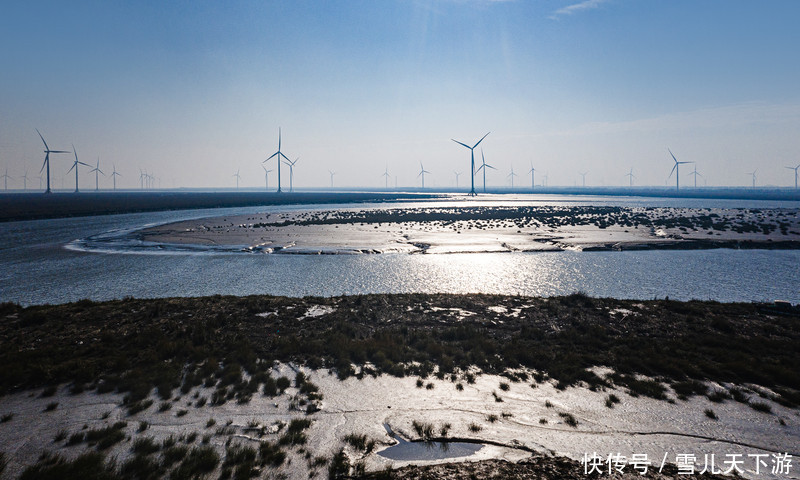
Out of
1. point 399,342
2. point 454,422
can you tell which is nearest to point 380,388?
point 454,422

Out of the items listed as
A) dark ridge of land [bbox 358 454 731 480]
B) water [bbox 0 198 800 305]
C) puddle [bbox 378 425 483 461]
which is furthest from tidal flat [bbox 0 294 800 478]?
water [bbox 0 198 800 305]

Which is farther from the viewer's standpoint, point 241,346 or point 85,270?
point 85,270

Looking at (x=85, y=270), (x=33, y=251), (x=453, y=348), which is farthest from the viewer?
(x=33, y=251)

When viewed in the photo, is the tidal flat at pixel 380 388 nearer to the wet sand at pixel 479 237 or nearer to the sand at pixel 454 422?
the sand at pixel 454 422

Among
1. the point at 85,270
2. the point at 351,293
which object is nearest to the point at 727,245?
the point at 351,293

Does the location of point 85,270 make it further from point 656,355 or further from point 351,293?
point 656,355

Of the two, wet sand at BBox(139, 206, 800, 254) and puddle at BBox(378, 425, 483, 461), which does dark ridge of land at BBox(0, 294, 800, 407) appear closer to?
puddle at BBox(378, 425, 483, 461)
